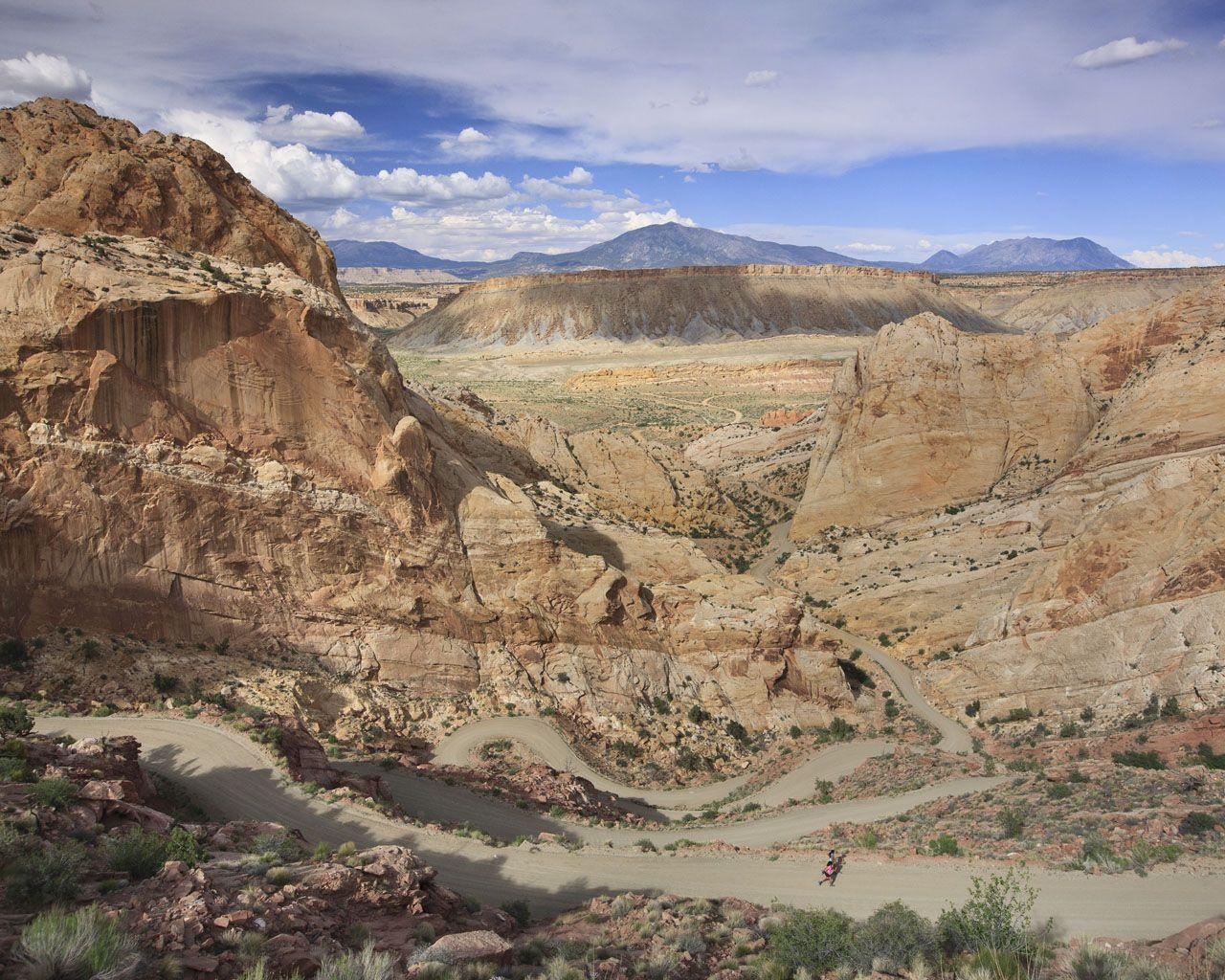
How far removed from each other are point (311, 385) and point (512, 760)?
13741mm

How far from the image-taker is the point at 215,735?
19.0 meters

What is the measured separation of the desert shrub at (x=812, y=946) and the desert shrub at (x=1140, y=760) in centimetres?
1375

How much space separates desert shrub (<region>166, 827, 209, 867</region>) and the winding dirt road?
4.52 meters

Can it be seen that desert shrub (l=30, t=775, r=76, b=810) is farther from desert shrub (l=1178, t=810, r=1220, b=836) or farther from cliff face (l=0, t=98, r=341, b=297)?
desert shrub (l=1178, t=810, r=1220, b=836)

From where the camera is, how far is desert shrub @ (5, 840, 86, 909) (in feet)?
31.7

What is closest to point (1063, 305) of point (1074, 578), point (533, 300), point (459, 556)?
point (533, 300)

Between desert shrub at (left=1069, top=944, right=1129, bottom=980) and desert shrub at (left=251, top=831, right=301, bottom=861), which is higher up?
desert shrub at (left=251, top=831, right=301, bottom=861)

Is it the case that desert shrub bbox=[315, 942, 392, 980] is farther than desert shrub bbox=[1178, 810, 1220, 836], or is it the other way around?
desert shrub bbox=[1178, 810, 1220, 836]

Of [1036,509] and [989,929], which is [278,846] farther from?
[1036,509]

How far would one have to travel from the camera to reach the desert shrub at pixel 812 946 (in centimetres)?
1198

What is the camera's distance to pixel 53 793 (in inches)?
484

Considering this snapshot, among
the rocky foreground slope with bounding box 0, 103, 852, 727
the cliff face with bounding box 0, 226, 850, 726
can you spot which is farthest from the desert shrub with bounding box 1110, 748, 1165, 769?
the cliff face with bounding box 0, 226, 850, 726

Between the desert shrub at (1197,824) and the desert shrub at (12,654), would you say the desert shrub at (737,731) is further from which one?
the desert shrub at (12,654)

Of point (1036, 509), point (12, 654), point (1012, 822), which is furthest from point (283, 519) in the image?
point (1036, 509)
